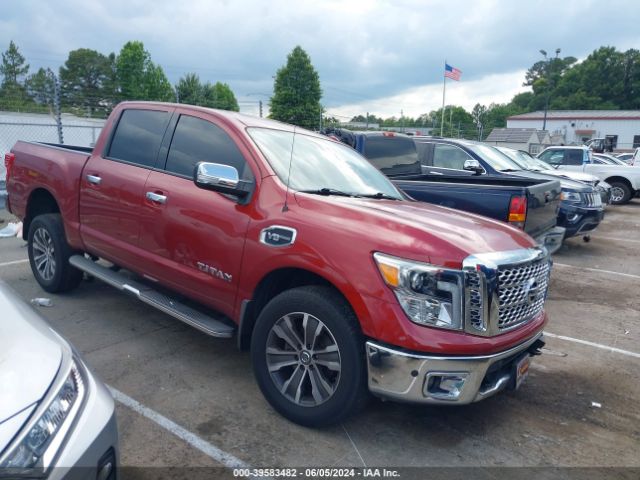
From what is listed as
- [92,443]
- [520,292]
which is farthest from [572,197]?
[92,443]

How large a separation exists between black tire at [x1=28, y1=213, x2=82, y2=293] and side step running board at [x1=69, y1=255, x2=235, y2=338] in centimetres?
26

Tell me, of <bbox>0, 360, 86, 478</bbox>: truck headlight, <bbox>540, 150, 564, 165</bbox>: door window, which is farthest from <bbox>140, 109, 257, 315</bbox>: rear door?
<bbox>540, 150, 564, 165</bbox>: door window

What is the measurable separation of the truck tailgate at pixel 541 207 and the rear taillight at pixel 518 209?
0.18 ft

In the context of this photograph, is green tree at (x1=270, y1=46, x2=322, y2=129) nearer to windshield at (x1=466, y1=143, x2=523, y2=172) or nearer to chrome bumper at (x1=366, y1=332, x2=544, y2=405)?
windshield at (x1=466, y1=143, x2=523, y2=172)

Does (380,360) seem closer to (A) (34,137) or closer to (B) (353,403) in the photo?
(B) (353,403)

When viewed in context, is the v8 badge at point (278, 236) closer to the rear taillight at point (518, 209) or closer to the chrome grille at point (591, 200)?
the rear taillight at point (518, 209)

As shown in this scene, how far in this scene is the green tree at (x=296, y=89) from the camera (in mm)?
37219

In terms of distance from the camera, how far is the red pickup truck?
9.00 feet

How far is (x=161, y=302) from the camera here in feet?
12.8

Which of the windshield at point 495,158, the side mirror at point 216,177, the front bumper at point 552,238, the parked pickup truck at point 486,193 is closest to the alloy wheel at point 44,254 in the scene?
the side mirror at point 216,177

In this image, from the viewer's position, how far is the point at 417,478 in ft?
9.14

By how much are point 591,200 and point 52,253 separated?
8137 millimetres

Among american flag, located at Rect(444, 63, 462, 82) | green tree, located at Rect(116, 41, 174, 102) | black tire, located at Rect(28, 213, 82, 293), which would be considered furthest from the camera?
green tree, located at Rect(116, 41, 174, 102)

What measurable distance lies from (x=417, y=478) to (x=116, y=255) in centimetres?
307
